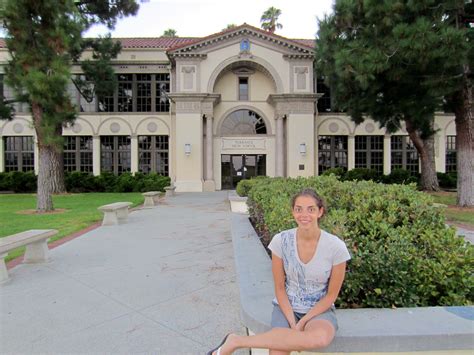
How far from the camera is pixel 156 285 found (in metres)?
4.85

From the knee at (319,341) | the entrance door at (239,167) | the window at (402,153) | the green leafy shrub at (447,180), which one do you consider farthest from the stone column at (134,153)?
the knee at (319,341)

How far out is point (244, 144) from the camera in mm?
26234

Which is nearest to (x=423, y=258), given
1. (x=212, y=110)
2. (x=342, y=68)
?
(x=342, y=68)

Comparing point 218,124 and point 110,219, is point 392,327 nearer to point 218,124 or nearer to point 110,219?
point 110,219

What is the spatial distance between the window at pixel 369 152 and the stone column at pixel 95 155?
70.9 ft

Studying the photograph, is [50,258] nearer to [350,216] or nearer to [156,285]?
[156,285]

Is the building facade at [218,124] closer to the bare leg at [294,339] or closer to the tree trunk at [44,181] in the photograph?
the tree trunk at [44,181]

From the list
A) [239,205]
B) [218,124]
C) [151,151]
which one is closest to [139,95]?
[151,151]

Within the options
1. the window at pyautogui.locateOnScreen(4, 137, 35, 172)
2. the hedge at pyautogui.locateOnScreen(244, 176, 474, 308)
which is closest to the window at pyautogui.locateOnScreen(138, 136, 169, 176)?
the window at pyautogui.locateOnScreen(4, 137, 35, 172)

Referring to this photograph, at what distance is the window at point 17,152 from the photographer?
2788 cm

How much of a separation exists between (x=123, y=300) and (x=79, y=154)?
26.6 meters

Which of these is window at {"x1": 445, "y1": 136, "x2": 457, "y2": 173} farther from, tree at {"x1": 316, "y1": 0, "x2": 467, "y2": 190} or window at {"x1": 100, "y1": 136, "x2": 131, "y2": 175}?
window at {"x1": 100, "y1": 136, "x2": 131, "y2": 175}

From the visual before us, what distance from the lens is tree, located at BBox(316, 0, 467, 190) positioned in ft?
33.8

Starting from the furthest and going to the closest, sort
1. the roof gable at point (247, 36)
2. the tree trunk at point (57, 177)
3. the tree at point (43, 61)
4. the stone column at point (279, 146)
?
the stone column at point (279, 146), the roof gable at point (247, 36), the tree trunk at point (57, 177), the tree at point (43, 61)
